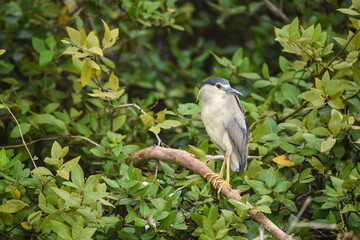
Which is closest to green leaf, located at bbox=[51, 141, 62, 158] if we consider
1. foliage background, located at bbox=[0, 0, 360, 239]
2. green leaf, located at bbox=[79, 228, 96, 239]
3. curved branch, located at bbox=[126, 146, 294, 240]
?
foliage background, located at bbox=[0, 0, 360, 239]

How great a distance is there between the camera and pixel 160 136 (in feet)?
10.2

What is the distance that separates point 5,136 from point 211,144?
4.97 ft

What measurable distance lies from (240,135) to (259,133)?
15 cm

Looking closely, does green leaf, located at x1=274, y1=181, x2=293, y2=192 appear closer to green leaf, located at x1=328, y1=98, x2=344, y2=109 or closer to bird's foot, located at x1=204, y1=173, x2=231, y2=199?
bird's foot, located at x1=204, y1=173, x2=231, y2=199

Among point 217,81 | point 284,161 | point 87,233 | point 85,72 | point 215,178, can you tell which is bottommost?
point 215,178

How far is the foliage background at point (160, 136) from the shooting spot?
1.97 meters

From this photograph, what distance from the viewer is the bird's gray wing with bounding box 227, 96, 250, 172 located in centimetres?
252

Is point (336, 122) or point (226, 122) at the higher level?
point (336, 122)

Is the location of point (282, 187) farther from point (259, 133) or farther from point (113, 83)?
point (113, 83)

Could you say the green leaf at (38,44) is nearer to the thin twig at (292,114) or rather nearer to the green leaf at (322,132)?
the thin twig at (292,114)

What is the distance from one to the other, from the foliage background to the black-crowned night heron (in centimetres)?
9

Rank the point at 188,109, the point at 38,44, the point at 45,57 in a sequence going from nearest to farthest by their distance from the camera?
1. the point at 188,109
2. the point at 45,57
3. the point at 38,44

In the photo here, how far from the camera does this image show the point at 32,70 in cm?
341

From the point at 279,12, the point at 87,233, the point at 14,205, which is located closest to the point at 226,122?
the point at 87,233
